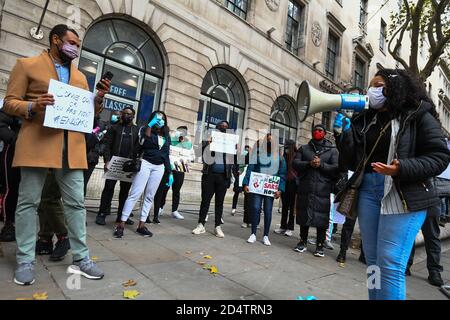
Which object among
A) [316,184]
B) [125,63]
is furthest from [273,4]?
[316,184]

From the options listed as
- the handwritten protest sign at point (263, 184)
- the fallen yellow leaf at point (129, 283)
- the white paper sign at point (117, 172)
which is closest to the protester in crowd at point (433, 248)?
the handwritten protest sign at point (263, 184)

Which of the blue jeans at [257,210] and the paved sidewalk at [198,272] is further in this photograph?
the blue jeans at [257,210]

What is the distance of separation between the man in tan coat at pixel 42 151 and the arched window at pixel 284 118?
1242cm

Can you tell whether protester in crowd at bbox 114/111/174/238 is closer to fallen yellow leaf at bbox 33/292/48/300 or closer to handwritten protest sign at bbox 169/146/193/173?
handwritten protest sign at bbox 169/146/193/173

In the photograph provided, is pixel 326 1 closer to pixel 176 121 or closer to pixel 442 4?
pixel 442 4

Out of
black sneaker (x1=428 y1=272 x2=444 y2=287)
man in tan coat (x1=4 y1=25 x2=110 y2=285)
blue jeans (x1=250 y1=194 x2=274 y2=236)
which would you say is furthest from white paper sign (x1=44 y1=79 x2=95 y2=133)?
black sneaker (x1=428 y1=272 x2=444 y2=287)

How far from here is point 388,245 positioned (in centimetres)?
206

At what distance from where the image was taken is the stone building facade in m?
8.49

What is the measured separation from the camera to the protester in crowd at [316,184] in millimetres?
4895

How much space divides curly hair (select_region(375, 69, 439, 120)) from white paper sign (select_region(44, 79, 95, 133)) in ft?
8.64

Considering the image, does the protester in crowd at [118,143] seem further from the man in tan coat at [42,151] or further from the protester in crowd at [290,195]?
the protester in crowd at [290,195]
